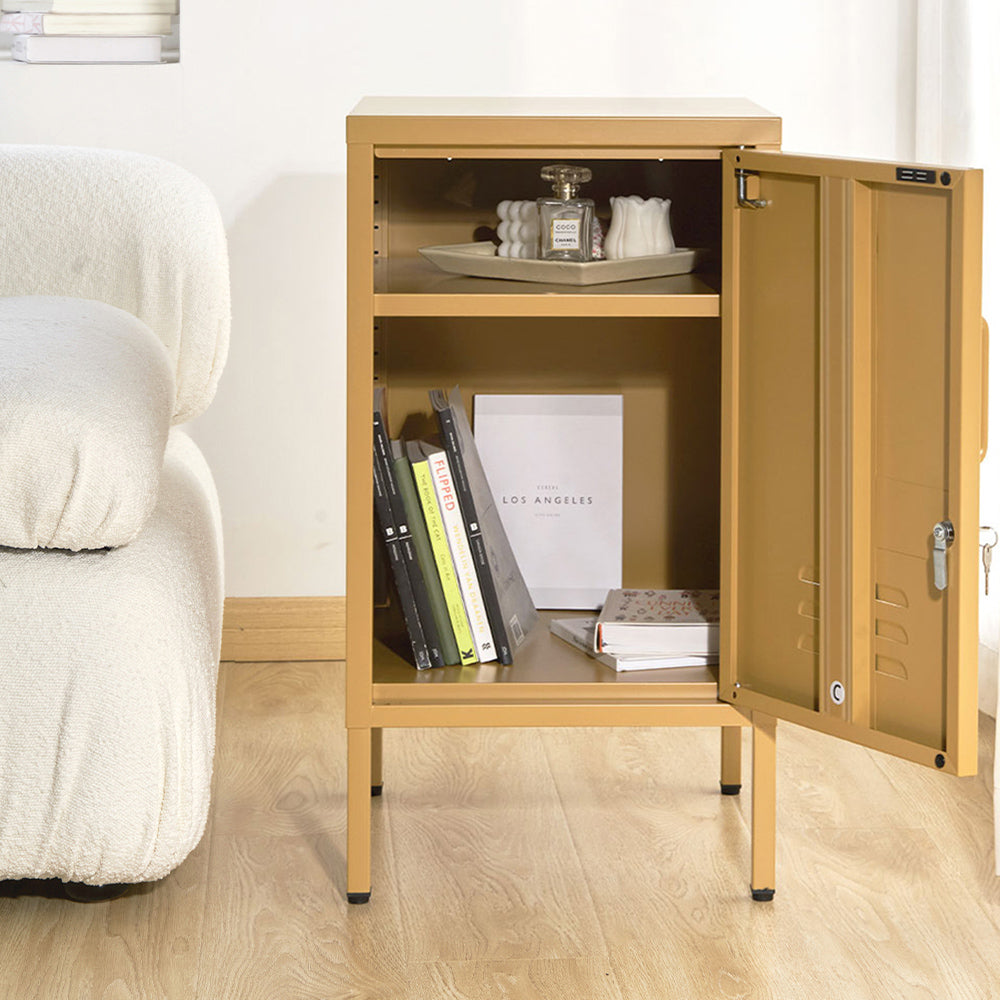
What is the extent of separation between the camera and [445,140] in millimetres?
1104

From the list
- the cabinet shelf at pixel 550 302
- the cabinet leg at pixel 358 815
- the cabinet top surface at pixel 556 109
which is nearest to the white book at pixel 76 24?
the cabinet top surface at pixel 556 109

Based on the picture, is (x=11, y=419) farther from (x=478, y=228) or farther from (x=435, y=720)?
(x=478, y=228)

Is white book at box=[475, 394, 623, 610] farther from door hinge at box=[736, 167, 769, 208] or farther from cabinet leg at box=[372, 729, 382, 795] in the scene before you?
door hinge at box=[736, 167, 769, 208]

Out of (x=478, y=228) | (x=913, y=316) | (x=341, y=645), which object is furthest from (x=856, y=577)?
(x=341, y=645)

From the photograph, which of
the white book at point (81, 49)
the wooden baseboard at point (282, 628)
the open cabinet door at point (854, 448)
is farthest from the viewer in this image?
the wooden baseboard at point (282, 628)

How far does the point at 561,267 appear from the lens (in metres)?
1.17

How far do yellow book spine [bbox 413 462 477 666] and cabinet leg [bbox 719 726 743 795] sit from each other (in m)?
0.34

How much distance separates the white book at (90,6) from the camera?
71.9 inches

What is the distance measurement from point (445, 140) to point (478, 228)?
0.31 m

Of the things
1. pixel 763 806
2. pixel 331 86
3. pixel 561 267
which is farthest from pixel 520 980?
pixel 331 86

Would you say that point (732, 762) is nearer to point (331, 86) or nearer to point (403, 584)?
point (403, 584)

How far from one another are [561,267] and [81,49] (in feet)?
3.26

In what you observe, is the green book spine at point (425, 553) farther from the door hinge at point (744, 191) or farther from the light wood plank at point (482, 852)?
the door hinge at point (744, 191)

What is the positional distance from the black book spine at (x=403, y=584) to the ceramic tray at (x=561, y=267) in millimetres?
228
